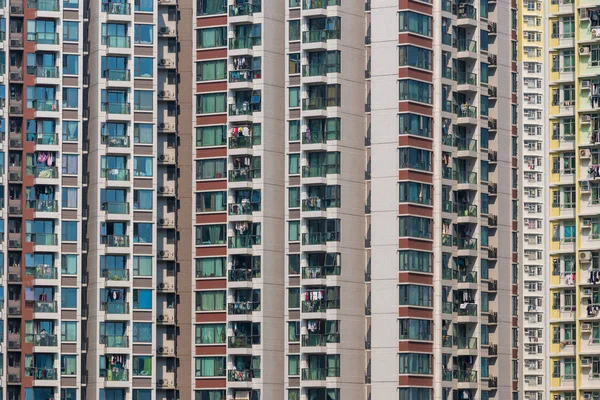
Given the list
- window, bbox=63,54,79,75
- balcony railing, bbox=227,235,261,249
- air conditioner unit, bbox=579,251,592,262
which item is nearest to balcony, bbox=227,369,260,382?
balcony railing, bbox=227,235,261,249

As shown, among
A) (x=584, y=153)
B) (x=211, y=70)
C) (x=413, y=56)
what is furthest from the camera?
(x=211, y=70)

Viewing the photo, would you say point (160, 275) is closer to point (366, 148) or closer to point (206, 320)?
point (206, 320)

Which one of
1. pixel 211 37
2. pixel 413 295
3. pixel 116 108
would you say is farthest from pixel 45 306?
pixel 413 295

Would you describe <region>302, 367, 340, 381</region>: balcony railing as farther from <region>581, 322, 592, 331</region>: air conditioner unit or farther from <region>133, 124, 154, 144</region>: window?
<region>133, 124, 154, 144</region>: window

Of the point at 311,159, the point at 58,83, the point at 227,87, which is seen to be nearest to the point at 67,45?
the point at 58,83

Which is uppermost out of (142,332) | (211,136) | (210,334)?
(211,136)

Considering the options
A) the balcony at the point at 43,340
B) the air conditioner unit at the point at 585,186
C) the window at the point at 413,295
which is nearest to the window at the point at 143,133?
→ the balcony at the point at 43,340

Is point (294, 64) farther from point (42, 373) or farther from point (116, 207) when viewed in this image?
point (42, 373)
